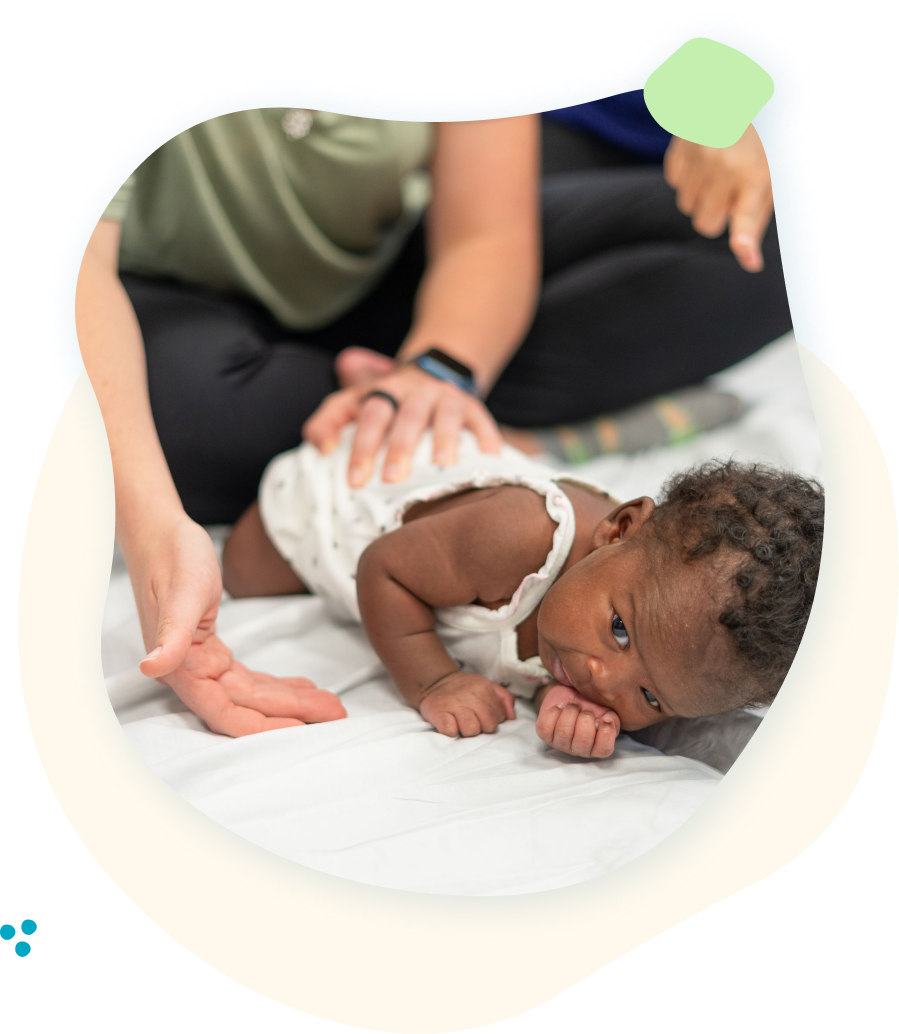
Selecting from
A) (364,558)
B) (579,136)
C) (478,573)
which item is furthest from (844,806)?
(579,136)

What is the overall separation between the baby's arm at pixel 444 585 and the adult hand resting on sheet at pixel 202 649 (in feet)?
0.28

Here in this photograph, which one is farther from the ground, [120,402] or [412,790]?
[120,402]

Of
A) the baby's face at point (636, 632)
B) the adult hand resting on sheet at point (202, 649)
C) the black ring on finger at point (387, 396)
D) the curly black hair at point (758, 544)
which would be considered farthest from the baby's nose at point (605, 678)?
the black ring on finger at point (387, 396)

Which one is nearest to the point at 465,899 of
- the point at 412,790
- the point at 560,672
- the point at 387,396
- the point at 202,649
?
the point at 412,790

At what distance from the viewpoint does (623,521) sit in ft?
2.75

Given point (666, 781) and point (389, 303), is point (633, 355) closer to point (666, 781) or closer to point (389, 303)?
point (389, 303)

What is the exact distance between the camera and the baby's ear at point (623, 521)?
814 mm

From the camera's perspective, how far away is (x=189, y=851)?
2.64ft

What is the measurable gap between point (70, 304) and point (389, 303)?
59 cm

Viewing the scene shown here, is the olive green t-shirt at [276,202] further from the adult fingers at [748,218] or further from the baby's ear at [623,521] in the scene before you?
the baby's ear at [623,521]

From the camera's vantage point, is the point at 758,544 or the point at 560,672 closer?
the point at 758,544

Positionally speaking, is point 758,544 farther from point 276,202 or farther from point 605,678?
point 276,202

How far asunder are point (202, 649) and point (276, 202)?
617 millimetres

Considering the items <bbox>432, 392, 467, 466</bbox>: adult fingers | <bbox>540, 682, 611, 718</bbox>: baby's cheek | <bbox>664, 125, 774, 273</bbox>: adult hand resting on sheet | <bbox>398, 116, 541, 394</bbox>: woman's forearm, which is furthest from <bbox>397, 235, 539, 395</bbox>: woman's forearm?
<bbox>540, 682, 611, 718</bbox>: baby's cheek
